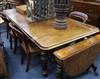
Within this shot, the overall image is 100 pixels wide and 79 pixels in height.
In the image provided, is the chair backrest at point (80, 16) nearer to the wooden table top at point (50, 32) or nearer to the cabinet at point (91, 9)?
the wooden table top at point (50, 32)

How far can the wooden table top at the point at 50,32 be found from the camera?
1684 mm

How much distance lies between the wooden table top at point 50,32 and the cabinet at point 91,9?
0.98 metres

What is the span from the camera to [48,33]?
1899 mm

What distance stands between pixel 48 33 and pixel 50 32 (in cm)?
4

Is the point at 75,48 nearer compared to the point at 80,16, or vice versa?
the point at 75,48

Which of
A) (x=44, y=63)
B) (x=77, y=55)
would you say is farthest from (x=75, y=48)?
(x=44, y=63)

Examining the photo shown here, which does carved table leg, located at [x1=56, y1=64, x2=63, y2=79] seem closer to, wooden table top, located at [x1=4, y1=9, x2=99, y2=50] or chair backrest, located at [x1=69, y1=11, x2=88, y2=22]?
wooden table top, located at [x1=4, y1=9, x2=99, y2=50]

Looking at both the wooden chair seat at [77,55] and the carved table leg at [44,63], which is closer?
the wooden chair seat at [77,55]

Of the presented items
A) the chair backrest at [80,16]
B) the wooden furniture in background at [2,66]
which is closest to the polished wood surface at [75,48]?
the chair backrest at [80,16]

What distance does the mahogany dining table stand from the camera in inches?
66.0

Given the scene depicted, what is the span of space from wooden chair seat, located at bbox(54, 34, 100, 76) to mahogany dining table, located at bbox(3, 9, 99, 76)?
8 cm

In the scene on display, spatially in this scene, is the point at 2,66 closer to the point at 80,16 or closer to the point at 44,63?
the point at 44,63

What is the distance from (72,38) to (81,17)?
3.02ft

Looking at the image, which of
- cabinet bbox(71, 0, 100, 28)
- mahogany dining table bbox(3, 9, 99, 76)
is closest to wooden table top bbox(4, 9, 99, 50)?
mahogany dining table bbox(3, 9, 99, 76)
